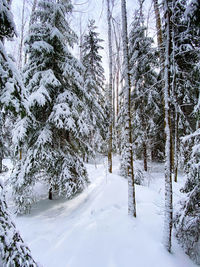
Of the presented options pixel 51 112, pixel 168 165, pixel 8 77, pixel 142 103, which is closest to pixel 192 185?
pixel 168 165

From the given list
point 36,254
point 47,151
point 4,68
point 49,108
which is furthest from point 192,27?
point 36,254

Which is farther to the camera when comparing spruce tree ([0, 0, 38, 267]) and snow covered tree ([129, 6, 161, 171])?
snow covered tree ([129, 6, 161, 171])

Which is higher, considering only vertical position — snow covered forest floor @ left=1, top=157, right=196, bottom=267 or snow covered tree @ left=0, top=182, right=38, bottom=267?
snow covered tree @ left=0, top=182, right=38, bottom=267

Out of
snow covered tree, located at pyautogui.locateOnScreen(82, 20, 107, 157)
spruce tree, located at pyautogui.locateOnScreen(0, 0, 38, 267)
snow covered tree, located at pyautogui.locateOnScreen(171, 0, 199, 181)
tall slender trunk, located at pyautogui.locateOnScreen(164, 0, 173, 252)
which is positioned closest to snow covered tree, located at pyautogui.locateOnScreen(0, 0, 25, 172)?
spruce tree, located at pyautogui.locateOnScreen(0, 0, 38, 267)

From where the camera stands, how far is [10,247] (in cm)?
169

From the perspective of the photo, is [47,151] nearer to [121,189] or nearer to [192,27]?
[121,189]

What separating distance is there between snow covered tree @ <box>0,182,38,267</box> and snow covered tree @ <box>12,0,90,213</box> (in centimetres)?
332

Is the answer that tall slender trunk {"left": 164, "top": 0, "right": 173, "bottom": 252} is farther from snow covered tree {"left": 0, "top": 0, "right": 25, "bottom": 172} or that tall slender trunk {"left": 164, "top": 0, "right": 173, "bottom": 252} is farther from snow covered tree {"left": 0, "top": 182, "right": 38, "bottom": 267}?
snow covered tree {"left": 0, "top": 0, "right": 25, "bottom": 172}

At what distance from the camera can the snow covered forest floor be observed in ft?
9.91

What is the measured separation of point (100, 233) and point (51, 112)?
430cm

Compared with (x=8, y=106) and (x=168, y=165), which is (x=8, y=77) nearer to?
(x=8, y=106)

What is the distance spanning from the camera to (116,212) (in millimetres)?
4473

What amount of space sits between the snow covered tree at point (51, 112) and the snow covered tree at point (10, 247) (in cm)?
332

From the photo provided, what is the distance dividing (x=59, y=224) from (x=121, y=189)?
2602 millimetres
